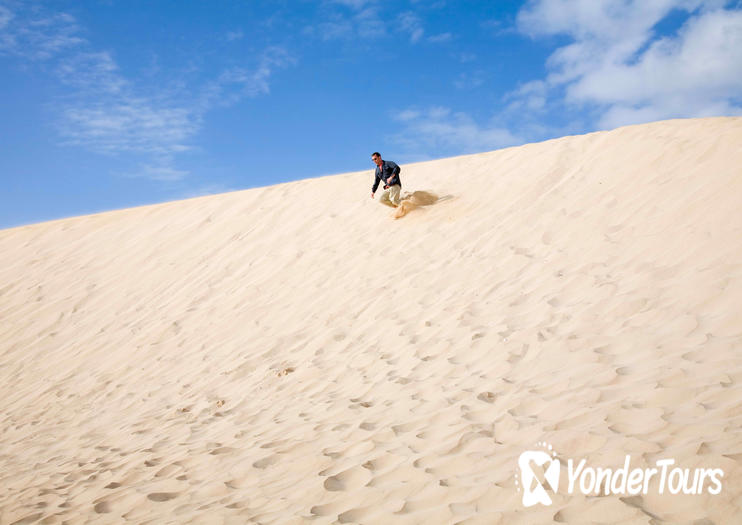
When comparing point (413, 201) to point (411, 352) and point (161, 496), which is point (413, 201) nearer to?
point (411, 352)

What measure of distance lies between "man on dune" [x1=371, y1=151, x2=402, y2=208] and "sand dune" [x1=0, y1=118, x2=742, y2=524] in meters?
0.51

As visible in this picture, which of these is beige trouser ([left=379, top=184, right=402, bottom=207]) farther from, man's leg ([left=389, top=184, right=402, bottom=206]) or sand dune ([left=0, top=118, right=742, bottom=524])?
sand dune ([left=0, top=118, right=742, bottom=524])

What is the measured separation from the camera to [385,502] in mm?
2537

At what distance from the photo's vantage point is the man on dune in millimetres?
8853

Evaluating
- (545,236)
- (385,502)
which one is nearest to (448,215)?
(545,236)

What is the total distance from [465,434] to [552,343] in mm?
1511

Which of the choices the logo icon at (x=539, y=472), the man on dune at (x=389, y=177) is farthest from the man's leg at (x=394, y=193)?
the logo icon at (x=539, y=472)

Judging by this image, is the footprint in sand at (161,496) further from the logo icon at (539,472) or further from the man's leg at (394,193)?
the man's leg at (394,193)

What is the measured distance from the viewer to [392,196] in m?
9.03

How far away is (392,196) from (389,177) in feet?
1.18

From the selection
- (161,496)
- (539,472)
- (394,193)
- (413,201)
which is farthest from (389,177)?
(539,472)

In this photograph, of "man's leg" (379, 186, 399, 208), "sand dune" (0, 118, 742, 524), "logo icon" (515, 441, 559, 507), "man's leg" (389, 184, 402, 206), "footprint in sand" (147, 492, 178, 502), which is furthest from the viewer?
"man's leg" (379, 186, 399, 208)

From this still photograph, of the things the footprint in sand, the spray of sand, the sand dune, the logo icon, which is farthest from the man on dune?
the logo icon

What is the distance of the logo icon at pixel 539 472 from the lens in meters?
2.28
